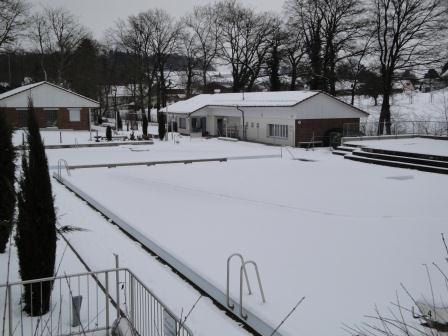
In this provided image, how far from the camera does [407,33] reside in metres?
37.7

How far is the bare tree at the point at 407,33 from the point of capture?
3662cm

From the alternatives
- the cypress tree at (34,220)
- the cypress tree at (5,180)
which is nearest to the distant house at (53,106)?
the cypress tree at (5,180)

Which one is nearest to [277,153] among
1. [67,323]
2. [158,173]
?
[158,173]

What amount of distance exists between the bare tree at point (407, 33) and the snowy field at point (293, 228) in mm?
18702

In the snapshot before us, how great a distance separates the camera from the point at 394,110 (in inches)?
2044

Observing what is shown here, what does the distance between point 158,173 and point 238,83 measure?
135 ft

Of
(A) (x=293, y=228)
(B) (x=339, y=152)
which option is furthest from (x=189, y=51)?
(A) (x=293, y=228)

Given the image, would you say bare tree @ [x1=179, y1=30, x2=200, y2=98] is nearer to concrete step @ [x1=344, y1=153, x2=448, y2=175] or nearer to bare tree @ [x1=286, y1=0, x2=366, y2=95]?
bare tree @ [x1=286, y1=0, x2=366, y2=95]

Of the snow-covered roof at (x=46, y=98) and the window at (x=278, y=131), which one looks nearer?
the window at (x=278, y=131)

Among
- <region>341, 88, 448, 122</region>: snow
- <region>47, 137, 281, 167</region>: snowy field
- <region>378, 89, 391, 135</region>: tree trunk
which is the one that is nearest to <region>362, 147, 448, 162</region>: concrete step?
<region>47, 137, 281, 167</region>: snowy field

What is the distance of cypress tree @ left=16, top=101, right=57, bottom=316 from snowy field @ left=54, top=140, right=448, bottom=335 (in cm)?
217

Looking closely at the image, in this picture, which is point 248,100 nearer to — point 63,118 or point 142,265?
point 63,118

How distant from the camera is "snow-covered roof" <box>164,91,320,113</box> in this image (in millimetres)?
35291

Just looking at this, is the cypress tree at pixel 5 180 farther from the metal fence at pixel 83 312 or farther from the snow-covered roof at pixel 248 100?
the snow-covered roof at pixel 248 100
